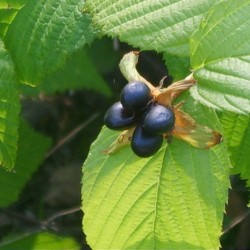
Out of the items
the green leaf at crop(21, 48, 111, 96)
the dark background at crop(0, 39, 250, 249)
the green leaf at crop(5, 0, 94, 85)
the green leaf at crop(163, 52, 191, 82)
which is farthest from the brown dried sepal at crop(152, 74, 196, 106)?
the green leaf at crop(21, 48, 111, 96)

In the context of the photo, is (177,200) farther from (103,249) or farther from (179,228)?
(103,249)

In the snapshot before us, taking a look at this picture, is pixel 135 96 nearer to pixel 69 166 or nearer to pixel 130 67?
pixel 130 67

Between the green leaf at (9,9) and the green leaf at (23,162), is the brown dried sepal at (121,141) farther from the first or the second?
the green leaf at (23,162)

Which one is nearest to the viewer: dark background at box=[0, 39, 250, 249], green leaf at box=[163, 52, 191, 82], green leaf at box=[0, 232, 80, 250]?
green leaf at box=[163, 52, 191, 82]

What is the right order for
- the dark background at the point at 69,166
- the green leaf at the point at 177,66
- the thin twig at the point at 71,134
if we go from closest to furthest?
the green leaf at the point at 177,66
the dark background at the point at 69,166
the thin twig at the point at 71,134

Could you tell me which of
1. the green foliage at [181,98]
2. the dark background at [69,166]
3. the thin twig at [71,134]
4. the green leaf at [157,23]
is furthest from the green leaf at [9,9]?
the thin twig at [71,134]

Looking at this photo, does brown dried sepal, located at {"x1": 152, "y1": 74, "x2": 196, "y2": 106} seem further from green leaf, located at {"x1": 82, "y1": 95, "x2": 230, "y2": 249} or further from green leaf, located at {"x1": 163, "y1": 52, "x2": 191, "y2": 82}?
green leaf, located at {"x1": 163, "y1": 52, "x2": 191, "y2": 82}

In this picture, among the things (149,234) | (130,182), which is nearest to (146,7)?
(130,182)
